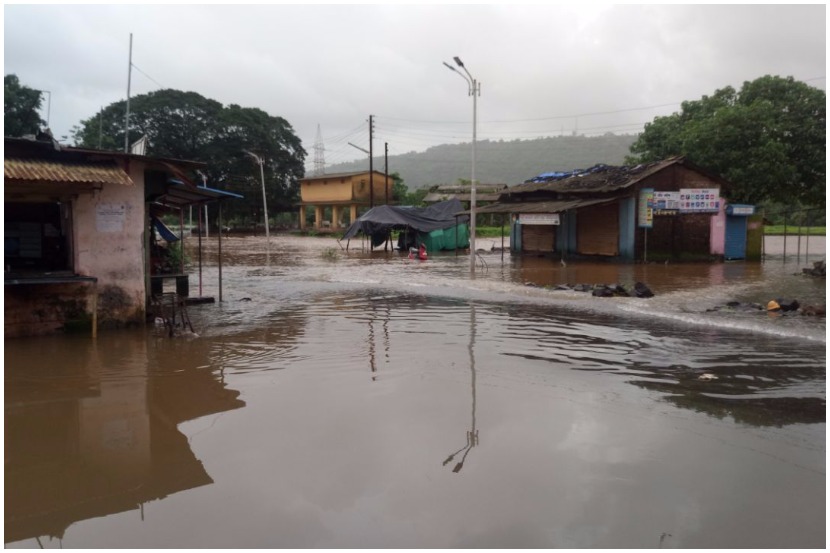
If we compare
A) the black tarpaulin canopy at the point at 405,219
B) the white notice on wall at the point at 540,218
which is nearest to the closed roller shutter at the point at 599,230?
the white notice on wall at the point at 540,218

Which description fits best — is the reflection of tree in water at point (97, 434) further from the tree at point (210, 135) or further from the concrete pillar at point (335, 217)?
the concrete pillar at point (335, 217)

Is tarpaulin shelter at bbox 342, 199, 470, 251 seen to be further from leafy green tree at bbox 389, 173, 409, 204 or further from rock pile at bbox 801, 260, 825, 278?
leafy green tree at bbox 389, 173, 409, 204

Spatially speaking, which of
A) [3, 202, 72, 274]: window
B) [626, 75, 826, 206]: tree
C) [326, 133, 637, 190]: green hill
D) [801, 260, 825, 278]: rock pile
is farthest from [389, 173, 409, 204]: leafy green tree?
[3, 202, 72, 274]: window

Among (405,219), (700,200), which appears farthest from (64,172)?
(405,219)

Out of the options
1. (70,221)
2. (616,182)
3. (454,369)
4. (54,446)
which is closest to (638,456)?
(454,369)

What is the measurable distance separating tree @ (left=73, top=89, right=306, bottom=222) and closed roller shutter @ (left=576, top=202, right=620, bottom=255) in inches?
1496

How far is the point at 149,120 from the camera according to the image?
57.2m

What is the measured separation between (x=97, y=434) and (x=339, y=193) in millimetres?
56184

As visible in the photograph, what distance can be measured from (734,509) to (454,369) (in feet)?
13.2

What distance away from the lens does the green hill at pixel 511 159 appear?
125 metres

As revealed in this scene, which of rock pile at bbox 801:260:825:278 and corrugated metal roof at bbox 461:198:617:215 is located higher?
corrugated metal roof at bbox 461:198:617:215

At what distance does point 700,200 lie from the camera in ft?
84.8

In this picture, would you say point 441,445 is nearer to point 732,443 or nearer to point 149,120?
point 732,443

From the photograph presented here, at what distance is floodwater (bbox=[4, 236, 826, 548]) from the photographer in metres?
3.87
